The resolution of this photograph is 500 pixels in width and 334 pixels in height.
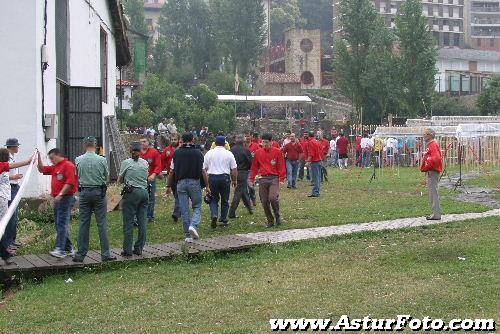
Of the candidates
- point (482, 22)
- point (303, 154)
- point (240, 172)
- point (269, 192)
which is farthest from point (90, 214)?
point (482, 22)

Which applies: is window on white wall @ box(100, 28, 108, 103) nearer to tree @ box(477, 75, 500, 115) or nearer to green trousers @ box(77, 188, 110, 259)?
green trousers @ box(77, 188, 110, 259)

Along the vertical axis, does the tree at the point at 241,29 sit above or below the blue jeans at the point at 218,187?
above

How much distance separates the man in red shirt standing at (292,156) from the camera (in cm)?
2181

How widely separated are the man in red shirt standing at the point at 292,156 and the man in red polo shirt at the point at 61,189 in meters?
11.5

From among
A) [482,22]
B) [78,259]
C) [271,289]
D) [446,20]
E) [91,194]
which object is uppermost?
[446,20]

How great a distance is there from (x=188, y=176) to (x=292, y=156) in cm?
987

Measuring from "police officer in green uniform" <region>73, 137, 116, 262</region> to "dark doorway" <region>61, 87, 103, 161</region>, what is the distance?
7849 mm

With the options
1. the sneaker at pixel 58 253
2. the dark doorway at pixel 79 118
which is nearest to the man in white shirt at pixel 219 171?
the sneaker at pixel 58 253

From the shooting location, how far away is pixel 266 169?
46.2 feet

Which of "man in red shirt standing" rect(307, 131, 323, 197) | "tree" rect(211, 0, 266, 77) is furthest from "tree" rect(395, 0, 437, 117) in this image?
"man in red shirt standing" rect(307, 131, 323, 197)

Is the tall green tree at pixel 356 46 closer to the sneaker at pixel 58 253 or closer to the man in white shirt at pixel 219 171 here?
the man in white shirt at pixel 219 171

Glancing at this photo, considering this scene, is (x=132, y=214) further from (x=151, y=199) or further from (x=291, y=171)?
(x=291, y=171)

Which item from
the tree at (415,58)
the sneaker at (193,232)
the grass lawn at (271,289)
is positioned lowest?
the grass lawn at (271,289)

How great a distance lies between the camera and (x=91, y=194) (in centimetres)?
1044
